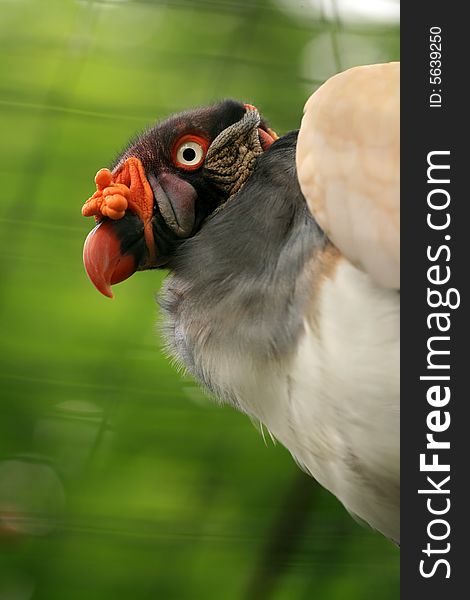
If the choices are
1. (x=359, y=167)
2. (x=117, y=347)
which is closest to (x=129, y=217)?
(x=359, y=167)

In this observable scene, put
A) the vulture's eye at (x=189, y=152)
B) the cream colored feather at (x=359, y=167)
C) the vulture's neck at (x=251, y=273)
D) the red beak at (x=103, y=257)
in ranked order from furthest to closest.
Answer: the vulture's eye at (x=189, y=152) → the red beak at (x=103, y=257) → the vulture's neck at (x=251, y=273) → the cream colored feather at (x=359, y=167)

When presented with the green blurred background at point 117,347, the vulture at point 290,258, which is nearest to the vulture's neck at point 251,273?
the vulture at point 290,258

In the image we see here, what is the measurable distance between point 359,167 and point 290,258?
17 centimetres

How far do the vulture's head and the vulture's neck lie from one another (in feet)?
0.16

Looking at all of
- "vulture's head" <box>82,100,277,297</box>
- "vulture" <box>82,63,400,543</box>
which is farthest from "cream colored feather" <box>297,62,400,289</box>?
"vulture's head" <box>82,100,277,297</box>

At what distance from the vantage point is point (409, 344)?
4.03ft

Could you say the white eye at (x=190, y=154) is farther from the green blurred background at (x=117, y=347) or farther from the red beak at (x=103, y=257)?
the green blurred background at (x=117, y=347)

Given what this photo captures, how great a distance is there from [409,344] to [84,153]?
5.43 ft

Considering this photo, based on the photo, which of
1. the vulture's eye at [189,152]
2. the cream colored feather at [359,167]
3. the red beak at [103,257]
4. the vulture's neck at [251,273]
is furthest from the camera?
the vulture's eye at [189,152]

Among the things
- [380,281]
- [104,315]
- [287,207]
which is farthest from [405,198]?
[104,315]

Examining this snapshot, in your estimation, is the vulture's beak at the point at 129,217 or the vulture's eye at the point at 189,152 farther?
the vulture's eye at the point at 189,152

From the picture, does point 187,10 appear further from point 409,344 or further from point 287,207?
point 409,344

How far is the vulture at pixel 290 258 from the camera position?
1.26 m

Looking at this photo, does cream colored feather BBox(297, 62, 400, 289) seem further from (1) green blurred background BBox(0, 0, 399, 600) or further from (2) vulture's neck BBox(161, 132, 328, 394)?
(1) green blurred background BBox(0, 0, 399, 600)
